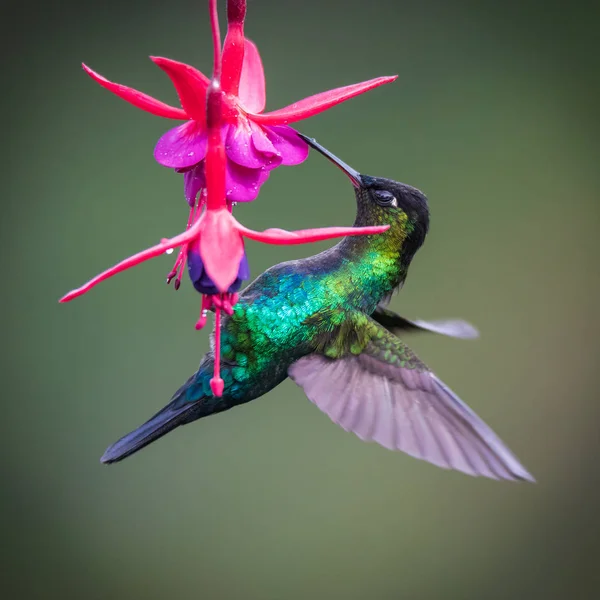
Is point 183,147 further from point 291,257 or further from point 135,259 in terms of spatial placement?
point 291,257

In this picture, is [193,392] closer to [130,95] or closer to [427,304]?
[130,95]

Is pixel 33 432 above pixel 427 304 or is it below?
below

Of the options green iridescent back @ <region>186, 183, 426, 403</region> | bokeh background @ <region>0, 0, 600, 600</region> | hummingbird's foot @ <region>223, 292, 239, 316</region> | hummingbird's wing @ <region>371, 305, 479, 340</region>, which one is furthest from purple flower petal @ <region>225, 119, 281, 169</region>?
bokeh background @ <region>0, 0, 600, 600</region>

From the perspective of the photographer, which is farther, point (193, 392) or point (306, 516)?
point (306, 516)

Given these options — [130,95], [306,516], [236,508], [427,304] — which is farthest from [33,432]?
[130,95]

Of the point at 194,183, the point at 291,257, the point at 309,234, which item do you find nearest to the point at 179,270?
the point at 194,183

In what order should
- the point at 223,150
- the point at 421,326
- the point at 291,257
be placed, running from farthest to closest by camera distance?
the point at 291,257, the point at 421,326, the point at 223,150

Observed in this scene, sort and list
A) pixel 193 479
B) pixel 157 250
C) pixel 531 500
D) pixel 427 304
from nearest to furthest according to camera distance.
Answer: pixel 157 250 < pixel 193 479 < pixel 427 304 < pixel 531 500

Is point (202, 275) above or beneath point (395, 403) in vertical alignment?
above
